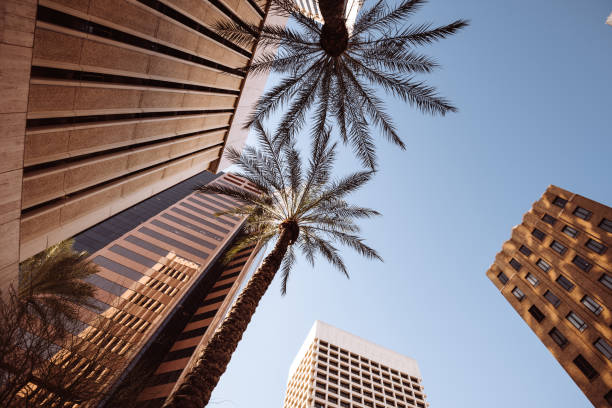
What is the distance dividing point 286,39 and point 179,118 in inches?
240

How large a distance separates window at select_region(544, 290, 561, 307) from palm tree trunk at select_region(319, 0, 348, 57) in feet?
103

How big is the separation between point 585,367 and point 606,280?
7.23 metres

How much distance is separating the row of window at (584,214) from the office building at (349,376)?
39.1 meters

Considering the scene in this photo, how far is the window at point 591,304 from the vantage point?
21.8 meters

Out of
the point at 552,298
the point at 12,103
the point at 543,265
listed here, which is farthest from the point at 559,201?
the point at 12,103

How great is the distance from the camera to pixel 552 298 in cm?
2573

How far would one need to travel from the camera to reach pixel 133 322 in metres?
28.0

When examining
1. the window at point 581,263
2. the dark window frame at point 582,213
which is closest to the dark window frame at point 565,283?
the window at point 581,263

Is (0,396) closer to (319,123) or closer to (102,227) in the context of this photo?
(319,123)

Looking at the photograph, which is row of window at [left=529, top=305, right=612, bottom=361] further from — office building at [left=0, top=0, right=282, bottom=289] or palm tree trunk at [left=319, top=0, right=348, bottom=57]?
office building at [left=0, top=0, right=282, bottom=289]

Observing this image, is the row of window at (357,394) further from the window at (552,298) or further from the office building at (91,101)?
the office building at (91,101)

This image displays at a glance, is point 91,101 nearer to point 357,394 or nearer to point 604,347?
point 604,347

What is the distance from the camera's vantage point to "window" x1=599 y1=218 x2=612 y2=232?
24.0 meters

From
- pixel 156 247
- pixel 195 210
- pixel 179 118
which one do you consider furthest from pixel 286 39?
pixel 195 210
